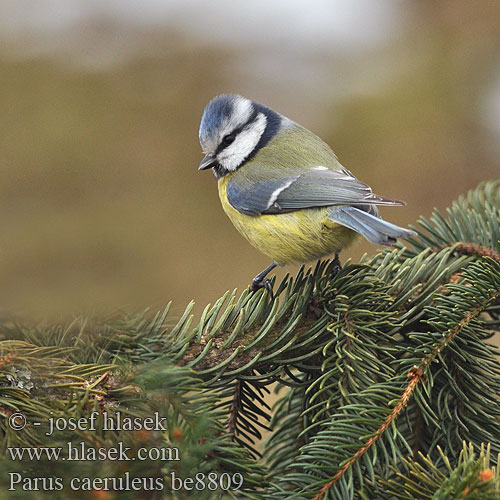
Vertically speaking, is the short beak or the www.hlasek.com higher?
the short beak

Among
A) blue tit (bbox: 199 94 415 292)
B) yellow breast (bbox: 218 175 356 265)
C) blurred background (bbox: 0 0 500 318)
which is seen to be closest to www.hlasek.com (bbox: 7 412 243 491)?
blue tit (bbox: 199 94 415 292)

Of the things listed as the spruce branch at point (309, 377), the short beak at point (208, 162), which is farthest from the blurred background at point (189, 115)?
the spruce branch at point (309, 377)

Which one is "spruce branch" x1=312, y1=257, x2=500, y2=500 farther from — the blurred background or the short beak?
the blurred background

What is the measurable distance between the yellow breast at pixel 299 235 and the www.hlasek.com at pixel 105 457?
0.55 meters

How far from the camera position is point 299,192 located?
1062 mm

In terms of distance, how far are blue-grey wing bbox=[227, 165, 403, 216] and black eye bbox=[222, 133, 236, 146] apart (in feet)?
0.26

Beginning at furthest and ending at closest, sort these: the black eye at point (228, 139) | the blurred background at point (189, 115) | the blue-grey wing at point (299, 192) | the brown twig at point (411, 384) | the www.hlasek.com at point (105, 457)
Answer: the blurred background at point (189, 115) → the black eye at point (228, 139) → the blue-grey wing at point (299, 192) → the brown twig at point (411, 384) → the www.hlasek.com at point (105, 457)

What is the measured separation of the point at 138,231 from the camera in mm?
1779

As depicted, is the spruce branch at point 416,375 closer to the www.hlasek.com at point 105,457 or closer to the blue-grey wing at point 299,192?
the www.hlasek.com at point 105,457

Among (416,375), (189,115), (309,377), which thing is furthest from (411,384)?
(189,115)

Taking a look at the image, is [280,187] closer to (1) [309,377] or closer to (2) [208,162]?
(2) [208,162]

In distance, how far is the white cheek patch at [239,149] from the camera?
119 cm

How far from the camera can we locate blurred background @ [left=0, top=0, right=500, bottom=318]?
1795 millimetres

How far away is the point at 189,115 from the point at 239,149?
1.10 metres
